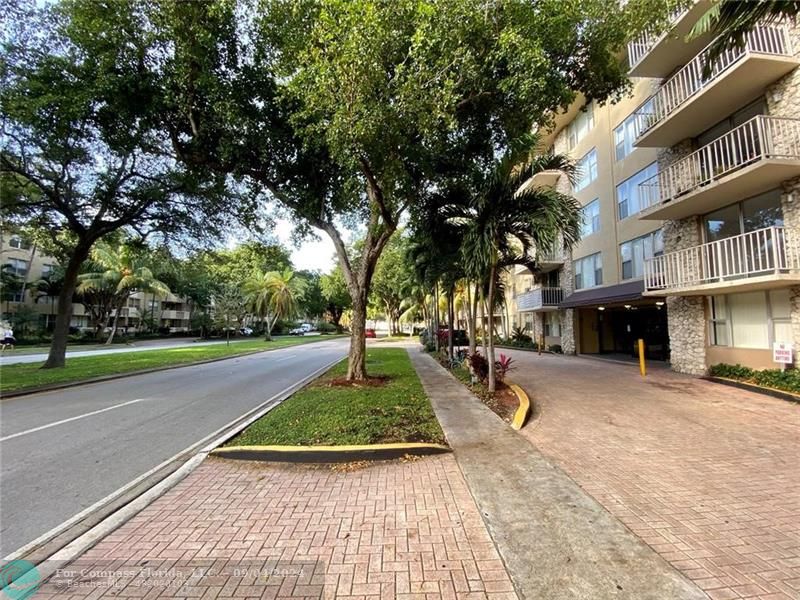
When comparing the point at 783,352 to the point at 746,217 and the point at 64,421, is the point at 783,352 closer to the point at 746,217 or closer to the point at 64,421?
the point at 746,217

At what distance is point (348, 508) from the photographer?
4.00 metres

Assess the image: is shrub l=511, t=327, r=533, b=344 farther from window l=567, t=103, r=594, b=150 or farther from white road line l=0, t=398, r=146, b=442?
white road line l=0, t=398, r=146, b=442

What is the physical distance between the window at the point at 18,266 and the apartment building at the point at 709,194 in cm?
4814

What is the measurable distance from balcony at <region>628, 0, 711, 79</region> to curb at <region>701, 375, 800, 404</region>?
29.2 ft

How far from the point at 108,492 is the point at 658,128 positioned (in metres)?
15.0

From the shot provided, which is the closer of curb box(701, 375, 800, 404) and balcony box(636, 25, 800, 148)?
curb box(701, 375, 800, 404)

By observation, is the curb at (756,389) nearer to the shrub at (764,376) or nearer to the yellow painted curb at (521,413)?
the shrub at (764,376)

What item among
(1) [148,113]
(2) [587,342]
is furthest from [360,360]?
(2) [587,342]

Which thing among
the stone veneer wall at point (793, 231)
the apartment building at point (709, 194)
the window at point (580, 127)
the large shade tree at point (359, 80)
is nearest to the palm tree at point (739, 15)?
the apartment building at point (709, 194)

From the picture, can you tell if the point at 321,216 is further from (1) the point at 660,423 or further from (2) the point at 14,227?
(2) the point at 14,227

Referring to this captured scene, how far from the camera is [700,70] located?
11172mm

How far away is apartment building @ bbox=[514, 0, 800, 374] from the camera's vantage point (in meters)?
9.24

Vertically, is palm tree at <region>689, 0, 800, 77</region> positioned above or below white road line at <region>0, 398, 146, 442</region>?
above

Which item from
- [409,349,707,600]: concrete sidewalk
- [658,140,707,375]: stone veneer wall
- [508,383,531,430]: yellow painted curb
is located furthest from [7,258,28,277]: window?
[658,140,707,375]: stone veneer wall
